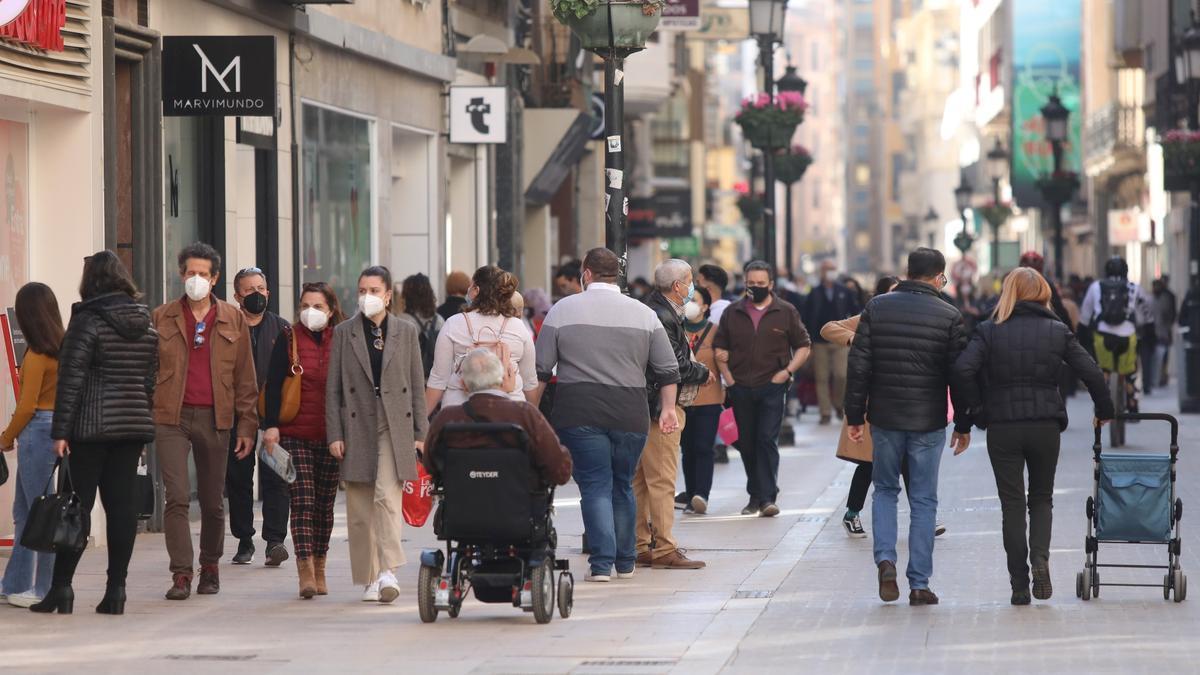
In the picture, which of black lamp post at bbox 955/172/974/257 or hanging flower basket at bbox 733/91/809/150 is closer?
hanging flower basket at bbox 733/91/809/150

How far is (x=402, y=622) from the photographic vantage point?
11484mm

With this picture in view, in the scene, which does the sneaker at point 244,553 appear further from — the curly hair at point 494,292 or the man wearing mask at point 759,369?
the man wearing mask at point 759,369

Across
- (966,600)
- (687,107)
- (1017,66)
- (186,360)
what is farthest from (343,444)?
(1017,66)

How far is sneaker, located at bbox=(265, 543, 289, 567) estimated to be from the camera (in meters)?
14.2

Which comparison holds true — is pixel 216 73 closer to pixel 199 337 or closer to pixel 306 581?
pixel 199 337

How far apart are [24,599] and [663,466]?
12.6ft

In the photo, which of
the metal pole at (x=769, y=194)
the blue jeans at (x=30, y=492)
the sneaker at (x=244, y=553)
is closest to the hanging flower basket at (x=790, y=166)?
the metal pole at (x=769, y=194)

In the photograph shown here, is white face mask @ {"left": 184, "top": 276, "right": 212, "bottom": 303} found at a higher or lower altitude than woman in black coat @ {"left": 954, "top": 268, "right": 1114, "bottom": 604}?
higher

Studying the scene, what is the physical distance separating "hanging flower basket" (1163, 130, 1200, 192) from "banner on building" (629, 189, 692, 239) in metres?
19.5

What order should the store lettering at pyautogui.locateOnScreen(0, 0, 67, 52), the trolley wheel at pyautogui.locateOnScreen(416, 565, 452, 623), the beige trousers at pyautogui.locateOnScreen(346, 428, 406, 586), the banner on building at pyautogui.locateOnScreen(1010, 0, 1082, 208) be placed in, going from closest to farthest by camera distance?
1. the trolley wheel at pyautogui.locateOnScreen(416, 565, 452, 623)
2. the beige trousers at pyautogui.locateOnScreen(346, 428, 406, 586)
3. the store lettering at pyautogui.locateOnScreen(0, 0, 67, 52)
4. the banner on building at pyautogui.locateOnScreen(1010, 0, 1082, 208)

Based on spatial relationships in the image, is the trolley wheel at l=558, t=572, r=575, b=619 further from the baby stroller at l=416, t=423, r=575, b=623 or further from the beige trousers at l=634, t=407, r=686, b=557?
the beige trousers at l=634, t=407, r=686, b=557

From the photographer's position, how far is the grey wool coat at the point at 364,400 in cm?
1212

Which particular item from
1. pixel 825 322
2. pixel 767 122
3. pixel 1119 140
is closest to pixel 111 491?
pixel 825 322

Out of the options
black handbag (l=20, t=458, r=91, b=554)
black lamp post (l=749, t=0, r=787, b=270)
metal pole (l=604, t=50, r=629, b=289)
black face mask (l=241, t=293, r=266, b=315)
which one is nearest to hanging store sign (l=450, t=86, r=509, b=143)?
black lamp post (l=749, t=0, r=787, b=270)
